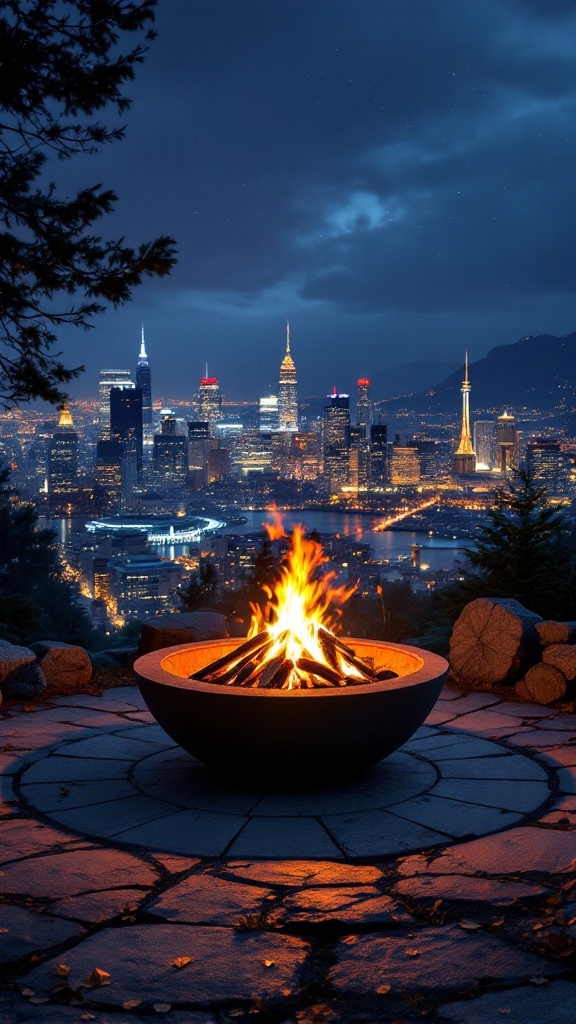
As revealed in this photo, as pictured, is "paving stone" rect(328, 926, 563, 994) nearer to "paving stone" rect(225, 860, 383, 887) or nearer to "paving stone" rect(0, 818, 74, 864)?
"paving stone" rect(225, 860, 383, 887)

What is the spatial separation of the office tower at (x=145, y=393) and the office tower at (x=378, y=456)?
1014 inches

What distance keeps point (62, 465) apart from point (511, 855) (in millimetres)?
40798

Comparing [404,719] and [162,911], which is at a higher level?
[404,719]

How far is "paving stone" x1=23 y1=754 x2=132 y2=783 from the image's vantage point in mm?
4305

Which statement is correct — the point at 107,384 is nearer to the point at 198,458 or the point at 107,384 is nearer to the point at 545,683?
the point at 198,458

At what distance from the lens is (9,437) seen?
40.7 meters

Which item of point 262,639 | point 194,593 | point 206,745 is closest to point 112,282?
point 262,639

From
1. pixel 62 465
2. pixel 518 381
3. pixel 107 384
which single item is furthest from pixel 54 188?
pixel 107 384

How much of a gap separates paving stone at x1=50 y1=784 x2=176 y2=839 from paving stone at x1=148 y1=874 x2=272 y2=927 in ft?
2.03

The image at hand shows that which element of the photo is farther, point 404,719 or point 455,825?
point 404,719

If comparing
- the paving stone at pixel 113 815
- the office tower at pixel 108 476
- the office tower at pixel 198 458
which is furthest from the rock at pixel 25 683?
the office tower at pixel 198 458

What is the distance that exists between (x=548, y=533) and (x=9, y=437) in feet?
119

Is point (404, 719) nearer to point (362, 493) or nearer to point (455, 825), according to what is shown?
point (455, 825)

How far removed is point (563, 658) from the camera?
19.2ft
